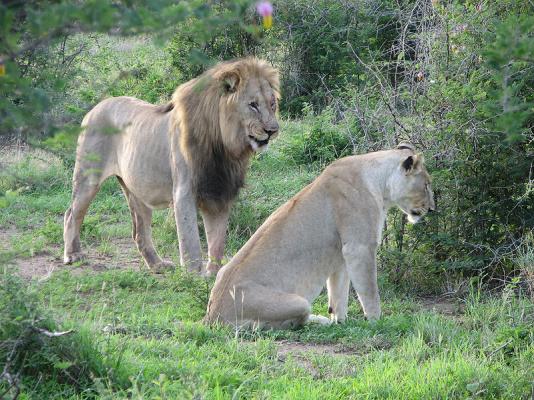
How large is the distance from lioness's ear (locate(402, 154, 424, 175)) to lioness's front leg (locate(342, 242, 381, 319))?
2.04ft

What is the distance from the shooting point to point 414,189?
239 inches

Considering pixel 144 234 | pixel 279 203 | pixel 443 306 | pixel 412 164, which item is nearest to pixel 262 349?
pixel 412 164

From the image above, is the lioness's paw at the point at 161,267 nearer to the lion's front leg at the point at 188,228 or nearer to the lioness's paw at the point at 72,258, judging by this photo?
the lion's front leg at the point at 188,228

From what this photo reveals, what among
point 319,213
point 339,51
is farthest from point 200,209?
point 339,51

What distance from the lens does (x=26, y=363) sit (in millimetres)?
3992

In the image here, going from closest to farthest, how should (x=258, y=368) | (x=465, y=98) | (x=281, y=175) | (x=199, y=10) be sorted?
(x=199, y=10) → (x=258, y=368) → (x=465, y=98) → (x=281, y=175)

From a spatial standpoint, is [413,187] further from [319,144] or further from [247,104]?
[319,144]

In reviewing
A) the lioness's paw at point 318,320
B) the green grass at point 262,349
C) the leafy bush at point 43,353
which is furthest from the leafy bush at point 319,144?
the leafy bush at point 43,353

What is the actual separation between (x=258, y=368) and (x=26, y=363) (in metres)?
1.09

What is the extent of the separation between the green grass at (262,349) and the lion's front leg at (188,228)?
0.26 metres

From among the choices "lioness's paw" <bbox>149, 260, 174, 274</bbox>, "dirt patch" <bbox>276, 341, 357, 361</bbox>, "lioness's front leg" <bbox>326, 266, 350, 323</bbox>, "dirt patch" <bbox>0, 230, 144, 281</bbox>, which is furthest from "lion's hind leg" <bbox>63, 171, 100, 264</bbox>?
"dirt patch" <bbox>276, 341, 357, 361</bbox>

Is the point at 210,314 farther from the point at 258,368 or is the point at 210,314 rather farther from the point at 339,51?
the point at 339,51

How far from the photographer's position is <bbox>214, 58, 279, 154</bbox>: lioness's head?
21.6 ft

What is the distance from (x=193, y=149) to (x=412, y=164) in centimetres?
173
